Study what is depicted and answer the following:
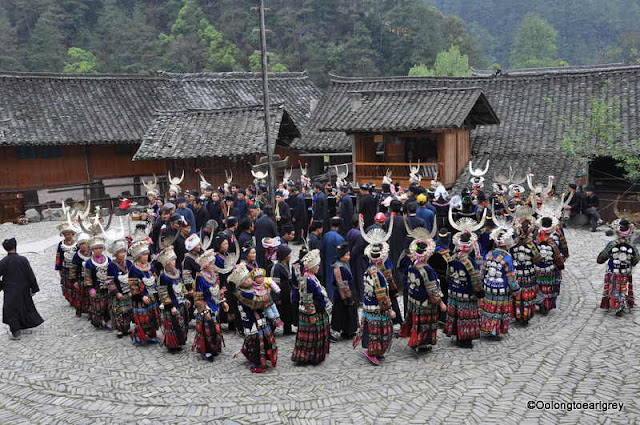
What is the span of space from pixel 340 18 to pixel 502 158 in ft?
131

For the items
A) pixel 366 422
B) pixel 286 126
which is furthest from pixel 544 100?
pixel 366 422

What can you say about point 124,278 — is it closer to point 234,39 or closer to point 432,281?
point 432,281

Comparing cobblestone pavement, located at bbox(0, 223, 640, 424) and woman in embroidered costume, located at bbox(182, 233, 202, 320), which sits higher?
woman in embroidered costume, located at bbox(182, 233, 202, 320)

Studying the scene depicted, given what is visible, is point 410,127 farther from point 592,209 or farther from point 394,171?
point 592,209

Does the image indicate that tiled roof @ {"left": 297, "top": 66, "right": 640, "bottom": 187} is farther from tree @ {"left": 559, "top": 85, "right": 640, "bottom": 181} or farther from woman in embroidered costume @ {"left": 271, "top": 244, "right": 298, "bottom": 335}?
woman in embroidered costume @ {"left": 271, "top": 244, "right": 298, "bottom": 335}

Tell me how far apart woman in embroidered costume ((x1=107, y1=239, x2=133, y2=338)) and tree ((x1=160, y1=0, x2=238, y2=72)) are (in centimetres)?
4281

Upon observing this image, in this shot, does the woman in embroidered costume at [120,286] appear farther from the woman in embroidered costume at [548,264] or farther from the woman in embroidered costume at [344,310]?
the woman in embroidered costume at [548,264]

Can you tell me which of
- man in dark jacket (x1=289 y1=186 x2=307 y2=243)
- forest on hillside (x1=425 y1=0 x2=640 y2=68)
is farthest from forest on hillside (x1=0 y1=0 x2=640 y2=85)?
man in dark jacket (x1=289 y1=186 x2=307 y2=243)

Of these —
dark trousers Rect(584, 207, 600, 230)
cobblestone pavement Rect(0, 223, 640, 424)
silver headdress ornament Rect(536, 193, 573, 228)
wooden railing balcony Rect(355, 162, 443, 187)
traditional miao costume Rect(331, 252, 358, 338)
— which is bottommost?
cobblestone pavement Rect(0, 223, 640, 424)

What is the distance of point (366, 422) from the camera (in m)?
6.38

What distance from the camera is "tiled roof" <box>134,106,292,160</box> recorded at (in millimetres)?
21297

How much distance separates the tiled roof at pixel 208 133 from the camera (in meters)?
21.3

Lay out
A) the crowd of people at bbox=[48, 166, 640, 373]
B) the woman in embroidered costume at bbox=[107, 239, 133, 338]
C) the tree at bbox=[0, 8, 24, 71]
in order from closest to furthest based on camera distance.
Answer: the crowd of people at bbox=[48, 166, 640, 373]
the woman in embroidered costume at bbox=[107, 239, 133, 338]
the tree at bbox=[0, 8, 24, 71]

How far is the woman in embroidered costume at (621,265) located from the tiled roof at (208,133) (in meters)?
13.3
